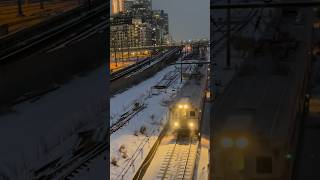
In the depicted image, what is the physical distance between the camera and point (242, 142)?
50.6 inches

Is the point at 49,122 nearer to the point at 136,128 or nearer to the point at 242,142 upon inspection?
the point at 242,142

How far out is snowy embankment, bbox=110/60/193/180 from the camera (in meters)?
6.59

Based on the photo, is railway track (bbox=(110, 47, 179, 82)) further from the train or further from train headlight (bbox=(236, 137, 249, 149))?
train headlight (bbox=(236, 137, 249, 149))

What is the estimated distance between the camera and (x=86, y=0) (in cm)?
150

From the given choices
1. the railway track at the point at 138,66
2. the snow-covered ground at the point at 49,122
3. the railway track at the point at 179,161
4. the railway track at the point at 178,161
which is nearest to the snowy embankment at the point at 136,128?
the railway track at the point at 178,161

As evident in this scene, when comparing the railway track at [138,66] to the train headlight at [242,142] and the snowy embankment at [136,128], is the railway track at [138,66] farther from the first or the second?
the train headlight at [242,142]

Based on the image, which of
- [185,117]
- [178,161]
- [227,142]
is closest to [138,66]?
[185,117]

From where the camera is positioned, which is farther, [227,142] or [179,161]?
[179,161]

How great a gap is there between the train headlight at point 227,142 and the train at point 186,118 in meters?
6.84

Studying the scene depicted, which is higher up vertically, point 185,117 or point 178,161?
point 185,117

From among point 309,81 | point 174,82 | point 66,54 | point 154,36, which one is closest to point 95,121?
point 66,54

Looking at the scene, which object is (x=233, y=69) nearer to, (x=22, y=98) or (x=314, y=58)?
(x=314, y=58)

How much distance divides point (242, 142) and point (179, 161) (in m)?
5.44

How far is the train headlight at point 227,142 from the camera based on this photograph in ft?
4.27
